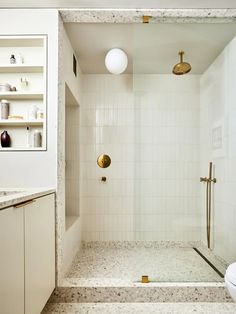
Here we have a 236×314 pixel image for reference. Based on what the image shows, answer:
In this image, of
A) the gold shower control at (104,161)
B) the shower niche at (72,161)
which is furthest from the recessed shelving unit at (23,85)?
the gold shower control at (104,161)

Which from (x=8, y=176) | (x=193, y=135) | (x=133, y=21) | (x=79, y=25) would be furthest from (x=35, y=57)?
(x=193, y=135)

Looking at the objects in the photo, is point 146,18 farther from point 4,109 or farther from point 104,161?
point 104,161

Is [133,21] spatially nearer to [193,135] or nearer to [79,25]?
[79,25]

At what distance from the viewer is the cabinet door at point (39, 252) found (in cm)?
145

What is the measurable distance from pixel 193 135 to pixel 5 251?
80.1 inches

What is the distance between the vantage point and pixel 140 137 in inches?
110

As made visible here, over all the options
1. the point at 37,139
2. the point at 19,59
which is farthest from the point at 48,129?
the point at 19,59

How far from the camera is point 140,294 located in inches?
85.0

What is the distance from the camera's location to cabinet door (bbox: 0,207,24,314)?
1134 millimetres

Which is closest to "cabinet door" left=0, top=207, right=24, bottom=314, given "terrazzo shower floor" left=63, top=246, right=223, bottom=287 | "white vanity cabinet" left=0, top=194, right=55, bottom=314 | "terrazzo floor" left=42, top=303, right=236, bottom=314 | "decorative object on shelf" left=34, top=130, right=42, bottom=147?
"white vanity cabinet" left=0, top=194, right=55, bottom=314

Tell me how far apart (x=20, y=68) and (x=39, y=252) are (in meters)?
1.52

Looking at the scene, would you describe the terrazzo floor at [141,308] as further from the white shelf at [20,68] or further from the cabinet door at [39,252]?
the white shelf at [20,68]

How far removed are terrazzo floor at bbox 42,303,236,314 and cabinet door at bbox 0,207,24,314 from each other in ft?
2.57

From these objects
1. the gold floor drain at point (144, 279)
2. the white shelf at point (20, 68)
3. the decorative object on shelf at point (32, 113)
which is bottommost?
the gold floor drain at point (144, 279)
